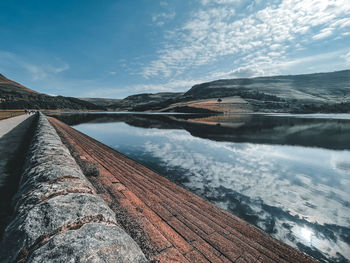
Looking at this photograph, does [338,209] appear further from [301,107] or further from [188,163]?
[301,107]

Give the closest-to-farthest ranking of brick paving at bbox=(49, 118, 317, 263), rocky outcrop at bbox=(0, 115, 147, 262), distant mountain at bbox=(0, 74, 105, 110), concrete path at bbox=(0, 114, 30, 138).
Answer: rocky outcrop at bbox=(0, 115, 147, 262) → brick paving at bbox=(49, 118, 317, 263) → concrete path at bbox=(0, 114, 30, 138) → distant mountain at bbox=(0, 74, 105, 110)

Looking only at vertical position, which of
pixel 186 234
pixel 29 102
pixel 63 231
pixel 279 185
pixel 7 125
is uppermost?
pixel 29 102

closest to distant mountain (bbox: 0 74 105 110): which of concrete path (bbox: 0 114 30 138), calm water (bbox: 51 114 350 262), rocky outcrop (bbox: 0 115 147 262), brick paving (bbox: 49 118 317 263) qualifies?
concrete path (bbox: 0 114 30 138)

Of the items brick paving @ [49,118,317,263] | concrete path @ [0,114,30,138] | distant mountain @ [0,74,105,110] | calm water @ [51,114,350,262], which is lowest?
calm water @ [51,114,350,262]

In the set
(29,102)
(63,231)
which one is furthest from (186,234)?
(29,102)

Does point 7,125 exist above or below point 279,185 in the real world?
above

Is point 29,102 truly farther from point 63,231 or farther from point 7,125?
point 63,231

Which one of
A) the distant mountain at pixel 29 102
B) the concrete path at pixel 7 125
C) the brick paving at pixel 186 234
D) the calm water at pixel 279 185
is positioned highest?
the distant mountain at pixel 29 102

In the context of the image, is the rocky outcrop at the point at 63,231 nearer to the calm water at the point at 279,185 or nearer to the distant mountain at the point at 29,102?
the calm water at the point at 279,185

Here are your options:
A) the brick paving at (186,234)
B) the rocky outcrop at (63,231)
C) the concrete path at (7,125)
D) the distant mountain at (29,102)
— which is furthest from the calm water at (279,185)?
the distant mountain at (29,102)

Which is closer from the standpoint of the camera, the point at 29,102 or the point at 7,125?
the point at 7,125

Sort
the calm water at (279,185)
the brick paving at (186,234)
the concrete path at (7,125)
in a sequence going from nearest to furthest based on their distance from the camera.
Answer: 1. the brick paving at (186,234)
2. the calm water at (279,185)
3. the concrete path at (7,125)

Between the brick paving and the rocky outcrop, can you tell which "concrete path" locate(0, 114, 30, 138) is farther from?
the rocky outcrop

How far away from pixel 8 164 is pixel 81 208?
6.87 metres
